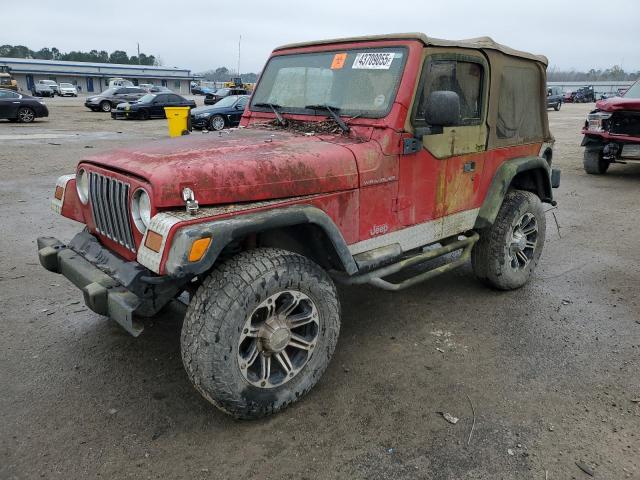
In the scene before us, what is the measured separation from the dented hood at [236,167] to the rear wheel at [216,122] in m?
16.6

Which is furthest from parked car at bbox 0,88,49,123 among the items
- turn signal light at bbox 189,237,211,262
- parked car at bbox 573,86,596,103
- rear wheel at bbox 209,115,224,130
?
parked car at bbox 573,86,596,103

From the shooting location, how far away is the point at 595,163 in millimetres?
10688

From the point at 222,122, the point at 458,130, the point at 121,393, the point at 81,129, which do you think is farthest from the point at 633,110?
the point at 81,129

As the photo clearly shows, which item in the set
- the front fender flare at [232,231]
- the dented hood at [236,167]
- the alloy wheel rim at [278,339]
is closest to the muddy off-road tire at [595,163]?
the dented hood at [236,167]

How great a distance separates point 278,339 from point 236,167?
0.98 metres

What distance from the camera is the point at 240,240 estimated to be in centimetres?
295

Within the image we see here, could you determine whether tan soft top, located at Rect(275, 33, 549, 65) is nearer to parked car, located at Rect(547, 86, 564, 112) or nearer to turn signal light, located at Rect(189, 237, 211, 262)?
turn signal light, located at Rect(189, 237, 211, 262)

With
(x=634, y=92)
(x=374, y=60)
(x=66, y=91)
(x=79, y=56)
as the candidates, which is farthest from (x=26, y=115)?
(x=79, y=56)

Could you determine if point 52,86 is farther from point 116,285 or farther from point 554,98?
point 116,285

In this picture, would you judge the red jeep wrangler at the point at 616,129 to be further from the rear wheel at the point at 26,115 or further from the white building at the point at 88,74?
the white building at the point at 88,74

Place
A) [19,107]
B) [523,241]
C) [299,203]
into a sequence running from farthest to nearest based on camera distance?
[19,107], [523,241], [299,203]

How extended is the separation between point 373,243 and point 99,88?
75539 millimetres

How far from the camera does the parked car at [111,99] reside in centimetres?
2855

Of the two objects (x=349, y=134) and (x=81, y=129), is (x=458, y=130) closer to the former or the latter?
(x=349, y=134)
